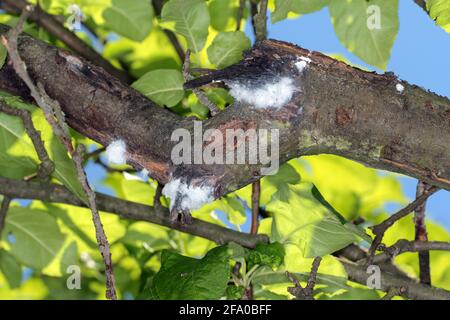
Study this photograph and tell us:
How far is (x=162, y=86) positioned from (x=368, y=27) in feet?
1.07

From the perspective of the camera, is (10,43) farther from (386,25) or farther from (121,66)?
(121,66)

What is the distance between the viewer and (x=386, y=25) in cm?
106

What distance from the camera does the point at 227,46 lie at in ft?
3.42

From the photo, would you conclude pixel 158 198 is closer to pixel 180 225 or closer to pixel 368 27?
pixel 180 225

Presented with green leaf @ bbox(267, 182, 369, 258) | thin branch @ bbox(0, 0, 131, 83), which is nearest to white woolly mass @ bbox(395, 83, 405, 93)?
green leaf @ bbox(267, 182, 369, 258)

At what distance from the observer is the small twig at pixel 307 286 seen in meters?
0.92

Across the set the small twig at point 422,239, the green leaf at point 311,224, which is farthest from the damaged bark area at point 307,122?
the small twig at point 422,239

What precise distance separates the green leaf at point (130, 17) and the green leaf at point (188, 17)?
0.58 feet

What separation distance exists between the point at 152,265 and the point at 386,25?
1.96ft

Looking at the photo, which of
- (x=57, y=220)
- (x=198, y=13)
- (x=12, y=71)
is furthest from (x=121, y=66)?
(x=12, y=71)

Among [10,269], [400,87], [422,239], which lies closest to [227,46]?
[400,87]

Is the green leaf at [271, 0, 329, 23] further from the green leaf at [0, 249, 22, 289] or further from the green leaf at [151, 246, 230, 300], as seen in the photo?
the green leaf at [0, 249, 22, 289]

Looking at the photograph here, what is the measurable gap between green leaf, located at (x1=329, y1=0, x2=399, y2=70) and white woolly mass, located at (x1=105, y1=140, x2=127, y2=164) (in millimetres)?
399

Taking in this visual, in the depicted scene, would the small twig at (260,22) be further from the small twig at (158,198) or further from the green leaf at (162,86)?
the small twig at (158,198)
